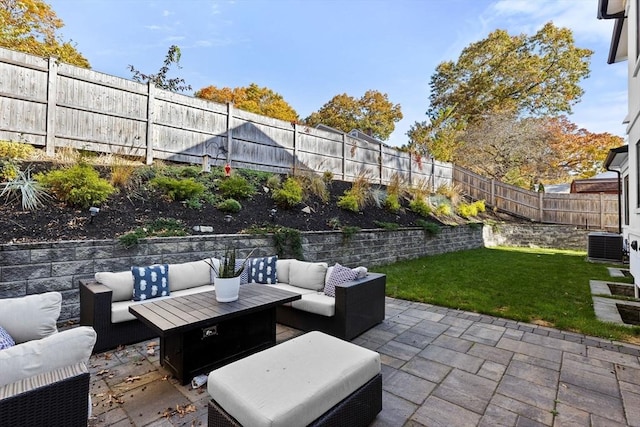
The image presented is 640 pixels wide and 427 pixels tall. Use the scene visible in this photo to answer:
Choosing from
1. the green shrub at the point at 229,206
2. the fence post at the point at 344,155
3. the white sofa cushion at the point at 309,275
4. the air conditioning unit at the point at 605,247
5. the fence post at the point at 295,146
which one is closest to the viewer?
the white sofa cushion at the point at 309,275

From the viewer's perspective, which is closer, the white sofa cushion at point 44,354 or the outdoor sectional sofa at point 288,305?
the white sofa cushion at point 44,354

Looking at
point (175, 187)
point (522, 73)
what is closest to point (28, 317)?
point (175, 187)

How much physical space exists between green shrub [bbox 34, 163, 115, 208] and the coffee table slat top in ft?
8.43

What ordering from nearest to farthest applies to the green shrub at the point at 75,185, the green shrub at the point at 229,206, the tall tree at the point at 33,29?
the green shrub at the point at 75,185 → the green shrub at the point at 229,206 → the tall tree at the point at 33,29

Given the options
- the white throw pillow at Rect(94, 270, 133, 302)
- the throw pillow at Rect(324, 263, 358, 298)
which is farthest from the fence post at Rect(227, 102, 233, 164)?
the throw pillow at Rect(324, 263, 358, 298)

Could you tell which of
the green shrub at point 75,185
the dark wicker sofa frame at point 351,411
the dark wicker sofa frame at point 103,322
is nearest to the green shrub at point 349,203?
the green shrub at point 75,185

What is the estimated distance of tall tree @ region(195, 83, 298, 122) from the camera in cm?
1883

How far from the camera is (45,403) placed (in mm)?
1260

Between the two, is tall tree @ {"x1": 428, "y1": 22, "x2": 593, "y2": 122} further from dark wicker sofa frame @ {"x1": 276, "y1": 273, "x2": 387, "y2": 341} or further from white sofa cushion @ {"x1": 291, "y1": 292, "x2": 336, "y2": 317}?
white sofa cushion @ {"x1": 291, "y1": 292, "x2": 336, "y2": 317}

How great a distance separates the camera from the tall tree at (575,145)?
656 inches

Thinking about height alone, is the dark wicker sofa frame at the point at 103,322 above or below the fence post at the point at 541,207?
below

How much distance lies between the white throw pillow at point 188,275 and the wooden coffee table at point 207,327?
751 millimetres

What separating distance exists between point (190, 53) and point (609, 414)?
12.1 m

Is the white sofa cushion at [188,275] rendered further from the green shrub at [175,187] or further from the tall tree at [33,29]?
the tall tree at [33,29]
